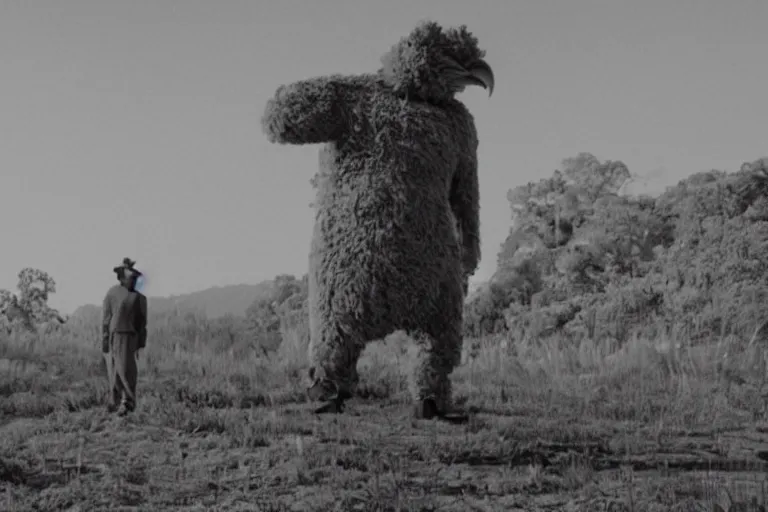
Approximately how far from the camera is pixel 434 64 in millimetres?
4684

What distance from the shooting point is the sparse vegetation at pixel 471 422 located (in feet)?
10.8

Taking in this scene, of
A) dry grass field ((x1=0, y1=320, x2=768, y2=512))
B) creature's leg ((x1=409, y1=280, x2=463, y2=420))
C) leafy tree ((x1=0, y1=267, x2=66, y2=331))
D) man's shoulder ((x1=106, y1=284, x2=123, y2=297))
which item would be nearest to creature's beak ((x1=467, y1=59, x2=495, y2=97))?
creature's leg ((x1=409, y1=280, x2=463, y2=420))

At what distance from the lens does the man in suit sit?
4.79m

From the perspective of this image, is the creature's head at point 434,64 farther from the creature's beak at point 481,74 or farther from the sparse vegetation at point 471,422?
the sparse vegetation at point 471,422

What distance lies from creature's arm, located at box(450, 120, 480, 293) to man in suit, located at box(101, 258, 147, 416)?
2.02m

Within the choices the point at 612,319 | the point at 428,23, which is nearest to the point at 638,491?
the point at 428,23

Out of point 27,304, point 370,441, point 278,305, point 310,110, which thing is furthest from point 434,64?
point 278,305

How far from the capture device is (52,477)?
11.3 ft

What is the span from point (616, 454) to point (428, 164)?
1901mm

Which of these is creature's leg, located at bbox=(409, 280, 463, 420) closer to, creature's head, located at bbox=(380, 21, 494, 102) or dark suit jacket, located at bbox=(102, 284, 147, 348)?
creature's head, located at bbox=(380, 21, 494, 102)

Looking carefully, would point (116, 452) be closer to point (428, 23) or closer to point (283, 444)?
point (283, 444)

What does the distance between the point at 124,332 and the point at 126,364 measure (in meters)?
0.19

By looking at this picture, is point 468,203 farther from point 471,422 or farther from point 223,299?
point 223,299

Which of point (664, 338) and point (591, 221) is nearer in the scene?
point (664, 338)
